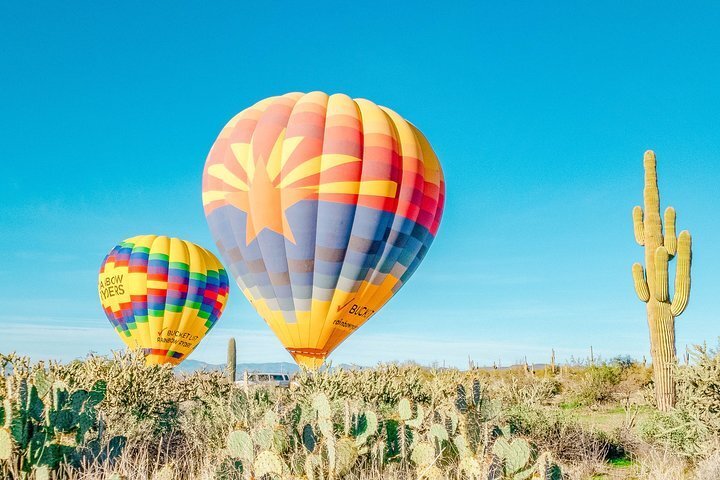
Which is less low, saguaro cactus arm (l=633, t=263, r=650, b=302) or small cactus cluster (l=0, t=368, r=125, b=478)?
saguaro cactus arm (l=633, t=263, r=650, b=302)

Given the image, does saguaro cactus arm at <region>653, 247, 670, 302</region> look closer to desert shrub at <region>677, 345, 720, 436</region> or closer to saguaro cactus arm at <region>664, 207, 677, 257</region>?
saguaro cactus arm at <region>664, 207, 677, 257</region>

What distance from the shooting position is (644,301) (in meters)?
18.8

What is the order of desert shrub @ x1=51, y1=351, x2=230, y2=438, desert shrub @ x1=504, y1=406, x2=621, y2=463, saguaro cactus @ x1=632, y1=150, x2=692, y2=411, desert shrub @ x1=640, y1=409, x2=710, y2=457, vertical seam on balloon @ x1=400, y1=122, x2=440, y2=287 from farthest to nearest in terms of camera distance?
vertical seam on balloon @ x1=400, y1=122, x2=440, y2=287
saguaro cactus @ x1=632, y1=150, x2=692, y2=411
desert shrub @ x1=504, y1=406, x2=621, y2=463
desert shrub @ x1=51, y1=351, x2=230, y2=438
desert shrub @ x1=640, y1=409, x2=710, y2=457

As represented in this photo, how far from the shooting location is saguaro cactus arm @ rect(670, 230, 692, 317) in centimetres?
1809

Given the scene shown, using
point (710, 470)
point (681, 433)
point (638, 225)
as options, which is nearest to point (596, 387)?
point (638, 225)

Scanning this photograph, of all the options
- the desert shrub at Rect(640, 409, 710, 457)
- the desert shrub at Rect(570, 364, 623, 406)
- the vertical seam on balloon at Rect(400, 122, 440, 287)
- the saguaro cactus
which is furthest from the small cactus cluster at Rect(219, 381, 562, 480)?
the desert shrub at Rect(570, 364, 623, 406)

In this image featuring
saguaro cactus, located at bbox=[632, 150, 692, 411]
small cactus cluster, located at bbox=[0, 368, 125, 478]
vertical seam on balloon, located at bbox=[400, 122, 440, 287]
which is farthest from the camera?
vertical seam on balloon, located at bbox=[400, 122, 440, 287]

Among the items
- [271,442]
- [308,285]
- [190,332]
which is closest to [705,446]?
[271,442]

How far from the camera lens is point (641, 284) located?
18.6 metres

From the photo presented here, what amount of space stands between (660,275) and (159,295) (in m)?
20.4

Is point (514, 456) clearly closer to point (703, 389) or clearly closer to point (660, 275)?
point (703, 389)

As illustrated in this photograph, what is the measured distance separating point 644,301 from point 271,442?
51.8 ft

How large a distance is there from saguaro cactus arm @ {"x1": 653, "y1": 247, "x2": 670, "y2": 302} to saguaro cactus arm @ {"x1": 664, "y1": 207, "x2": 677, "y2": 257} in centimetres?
49

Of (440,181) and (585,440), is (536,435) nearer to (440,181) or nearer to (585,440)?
(585,440)
